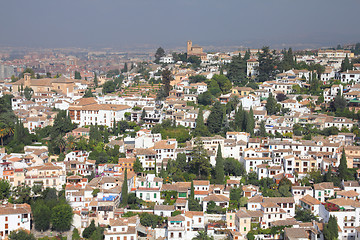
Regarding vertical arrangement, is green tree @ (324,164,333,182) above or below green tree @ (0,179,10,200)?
above

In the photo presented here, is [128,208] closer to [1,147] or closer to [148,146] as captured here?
[148,146]

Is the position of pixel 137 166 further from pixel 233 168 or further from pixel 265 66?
pixel 265 66

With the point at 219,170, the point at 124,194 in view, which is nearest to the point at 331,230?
the point at 219,170

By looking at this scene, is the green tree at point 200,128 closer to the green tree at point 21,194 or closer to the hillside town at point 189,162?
the hillside town at point 189,162

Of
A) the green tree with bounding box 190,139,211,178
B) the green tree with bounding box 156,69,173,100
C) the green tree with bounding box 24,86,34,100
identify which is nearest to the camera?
the green tree with bounding box 190,139,211,178

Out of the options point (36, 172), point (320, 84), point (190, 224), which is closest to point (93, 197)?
point (36, 172)

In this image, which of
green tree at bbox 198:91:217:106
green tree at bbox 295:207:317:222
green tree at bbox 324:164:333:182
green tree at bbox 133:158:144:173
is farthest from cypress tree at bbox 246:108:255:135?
green tree at bbox 133:158:144:173

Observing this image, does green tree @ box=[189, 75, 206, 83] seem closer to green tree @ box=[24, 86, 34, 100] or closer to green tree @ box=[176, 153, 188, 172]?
green tree @ box=[24, 86, 34, 100]
